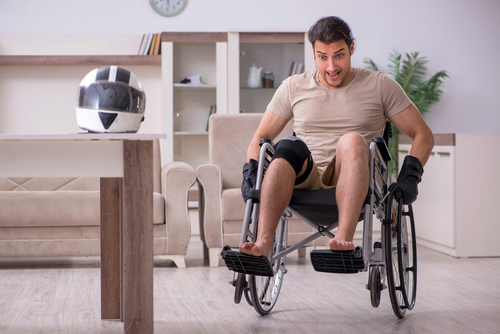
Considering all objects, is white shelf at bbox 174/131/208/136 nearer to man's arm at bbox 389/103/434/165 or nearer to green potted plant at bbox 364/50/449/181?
green potted plant at bbox 364/50/449/181

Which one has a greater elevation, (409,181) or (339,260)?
(409,181)

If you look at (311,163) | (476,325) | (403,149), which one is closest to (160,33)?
(403,149)

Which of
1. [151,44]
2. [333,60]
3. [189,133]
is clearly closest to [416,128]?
[333,60]

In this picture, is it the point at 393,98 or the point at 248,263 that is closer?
the point at 248,263

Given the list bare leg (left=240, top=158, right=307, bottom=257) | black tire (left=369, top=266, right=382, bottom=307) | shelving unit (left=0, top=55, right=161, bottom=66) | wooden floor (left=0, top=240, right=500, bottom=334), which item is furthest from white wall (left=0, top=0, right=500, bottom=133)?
black tire (left=369, top=266, right=382, bottom=307)

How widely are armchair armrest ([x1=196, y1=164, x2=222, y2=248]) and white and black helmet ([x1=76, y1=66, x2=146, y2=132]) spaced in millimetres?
1601

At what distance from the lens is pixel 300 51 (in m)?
4.20

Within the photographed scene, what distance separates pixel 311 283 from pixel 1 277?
5.13 ft

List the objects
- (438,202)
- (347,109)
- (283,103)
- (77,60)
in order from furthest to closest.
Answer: (77,60) → (438,202) → (283,103) → (347,109)

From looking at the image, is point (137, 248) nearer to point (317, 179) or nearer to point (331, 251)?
point (331, 251)

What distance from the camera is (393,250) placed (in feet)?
5.87

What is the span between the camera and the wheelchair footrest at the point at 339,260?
1.43 m

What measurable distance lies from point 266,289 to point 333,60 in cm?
88

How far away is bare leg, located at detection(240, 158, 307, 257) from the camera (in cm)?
147
